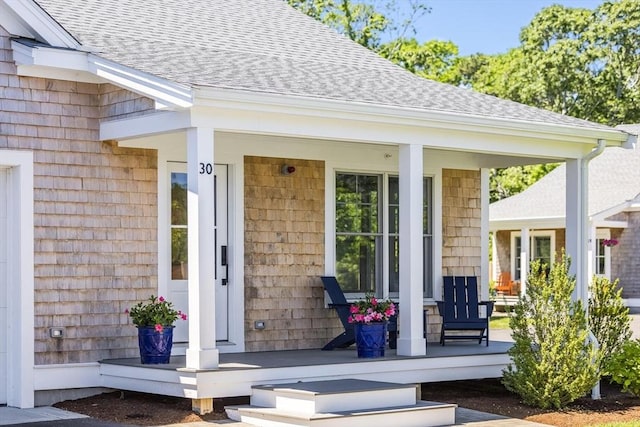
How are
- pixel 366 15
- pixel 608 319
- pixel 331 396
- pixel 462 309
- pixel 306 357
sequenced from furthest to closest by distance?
pixel 366 15 < pixel 462 309 < pixel 608 319 < pixel 306 357 < pixel 331 396

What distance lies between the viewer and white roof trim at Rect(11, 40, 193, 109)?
9562mm

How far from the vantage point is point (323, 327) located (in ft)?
41.8

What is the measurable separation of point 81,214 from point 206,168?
1.84 metres

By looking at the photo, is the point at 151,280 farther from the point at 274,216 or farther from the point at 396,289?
the point at 396,289

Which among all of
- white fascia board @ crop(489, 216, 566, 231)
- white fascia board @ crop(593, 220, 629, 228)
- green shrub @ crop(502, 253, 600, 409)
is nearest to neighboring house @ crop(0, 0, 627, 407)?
green shrub @ crop(502, 253, 600, 409)

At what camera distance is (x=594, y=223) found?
26.5m

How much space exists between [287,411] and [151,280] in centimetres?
266

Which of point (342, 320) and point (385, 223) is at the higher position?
point (385, 223)

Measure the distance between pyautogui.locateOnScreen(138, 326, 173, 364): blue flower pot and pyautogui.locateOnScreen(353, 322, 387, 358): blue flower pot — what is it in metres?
2.03

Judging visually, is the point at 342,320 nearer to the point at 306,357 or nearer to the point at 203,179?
the point at 306,357

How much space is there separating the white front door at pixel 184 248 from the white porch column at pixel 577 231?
4059mm

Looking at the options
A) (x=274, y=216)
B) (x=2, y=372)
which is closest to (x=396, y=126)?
(x=274, y=216)

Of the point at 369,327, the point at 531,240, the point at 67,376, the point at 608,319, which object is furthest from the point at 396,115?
the point at 531,240

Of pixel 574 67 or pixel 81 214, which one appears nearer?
pixel 81 214
